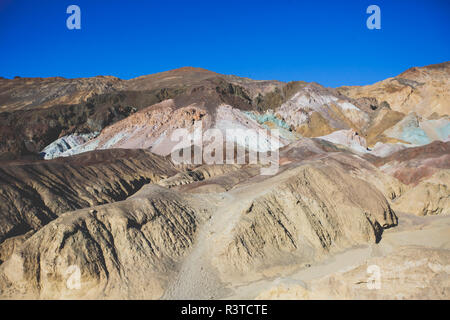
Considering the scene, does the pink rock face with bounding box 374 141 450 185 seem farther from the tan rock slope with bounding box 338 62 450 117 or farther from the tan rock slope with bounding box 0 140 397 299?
the tan rock slope with bounding box 338 62 450 117

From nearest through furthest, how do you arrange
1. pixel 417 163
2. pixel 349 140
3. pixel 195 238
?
pixel 195 238 < pixel 417 163 < pixel 349 140

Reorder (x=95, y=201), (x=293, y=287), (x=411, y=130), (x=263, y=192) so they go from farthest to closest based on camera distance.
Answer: (x=411, y=130) < (x=95, y=201) < (x=263, y=192) < (x=293, y=287)

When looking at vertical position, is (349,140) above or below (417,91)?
below

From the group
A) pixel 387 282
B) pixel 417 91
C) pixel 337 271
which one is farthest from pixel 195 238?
pixel 417 91

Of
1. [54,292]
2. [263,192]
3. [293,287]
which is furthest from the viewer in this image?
[263,192]

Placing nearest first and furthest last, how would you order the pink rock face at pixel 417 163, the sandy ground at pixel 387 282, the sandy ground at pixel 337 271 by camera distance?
the sandy ground at pixel 387 282 < the sandy ground at pixel 337 271 < the pink rock face at pixel 417 163

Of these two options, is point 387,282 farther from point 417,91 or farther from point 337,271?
point 417,91

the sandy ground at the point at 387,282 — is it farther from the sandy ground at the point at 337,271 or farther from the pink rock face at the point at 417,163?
the pink rock face at the point at 417,163

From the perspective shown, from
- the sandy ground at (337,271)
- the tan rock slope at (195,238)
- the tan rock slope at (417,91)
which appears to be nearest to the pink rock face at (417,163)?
the sandy ground at (337,271)

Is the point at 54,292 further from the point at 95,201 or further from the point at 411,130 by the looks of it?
the point at 411,130

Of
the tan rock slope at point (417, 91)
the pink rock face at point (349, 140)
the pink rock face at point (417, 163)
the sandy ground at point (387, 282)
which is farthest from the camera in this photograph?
the tan rock slope at point (417, 91)
